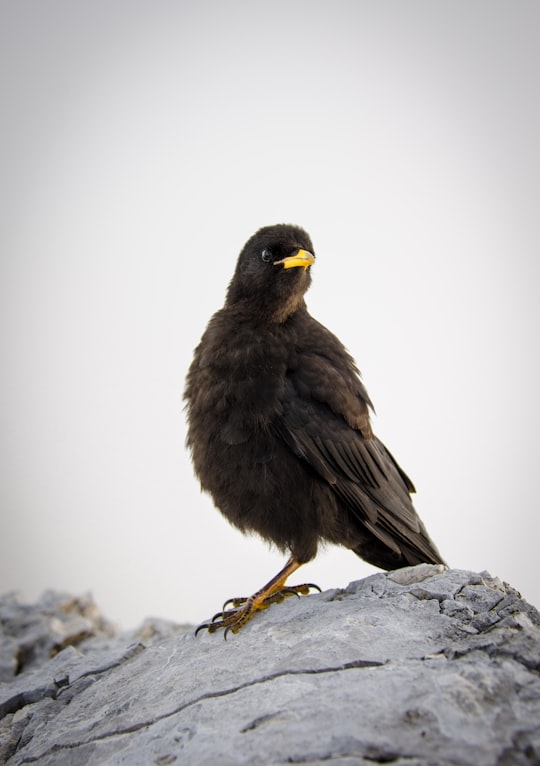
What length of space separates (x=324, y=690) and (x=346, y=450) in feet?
7.15

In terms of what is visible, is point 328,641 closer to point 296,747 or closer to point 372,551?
point 296,747

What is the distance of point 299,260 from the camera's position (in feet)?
18.4

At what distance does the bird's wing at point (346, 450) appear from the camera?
5.05m

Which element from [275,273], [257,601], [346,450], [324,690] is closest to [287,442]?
[346,450]

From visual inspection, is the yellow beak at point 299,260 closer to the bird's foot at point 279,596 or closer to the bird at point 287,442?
the bird at point 287,442

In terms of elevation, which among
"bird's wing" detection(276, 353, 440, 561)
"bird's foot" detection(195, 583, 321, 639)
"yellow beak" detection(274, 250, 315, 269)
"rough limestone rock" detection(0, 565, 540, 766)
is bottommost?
"rough limestone rock" detection(0, 565, 540, 766)

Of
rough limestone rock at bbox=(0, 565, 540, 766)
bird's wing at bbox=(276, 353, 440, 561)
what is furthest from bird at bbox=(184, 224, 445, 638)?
rough limestone rock at bbox=(0, 565, 540, 766)

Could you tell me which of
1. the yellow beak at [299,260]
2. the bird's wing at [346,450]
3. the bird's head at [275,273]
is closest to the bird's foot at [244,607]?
the bird's wing at [346,450]

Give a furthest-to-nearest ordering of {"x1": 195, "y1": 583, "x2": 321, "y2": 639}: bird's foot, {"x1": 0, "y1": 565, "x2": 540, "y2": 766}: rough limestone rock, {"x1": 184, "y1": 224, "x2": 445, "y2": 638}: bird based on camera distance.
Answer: {"x1": 184, "y1": 224, "x2": 445, "y2": 638}: bird → {"x1": 195, "y1": 583, "x2": 321, "y2": 639}: bird's foot → {"x1": 0, "y1": 565, "x2": 540, "y2": 766}: rough limestone rock

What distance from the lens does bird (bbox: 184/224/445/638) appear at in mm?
4965

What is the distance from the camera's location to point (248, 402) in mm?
5035

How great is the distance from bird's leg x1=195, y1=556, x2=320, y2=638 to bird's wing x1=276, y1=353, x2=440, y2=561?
64 centimetres

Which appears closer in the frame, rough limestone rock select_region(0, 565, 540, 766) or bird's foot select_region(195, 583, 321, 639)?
rough limestone rock select_region(0, 565, 540, 766)

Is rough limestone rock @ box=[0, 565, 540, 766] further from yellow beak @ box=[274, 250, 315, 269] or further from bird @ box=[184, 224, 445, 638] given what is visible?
yellow beak @ box=[274, 250, 315, 269]
